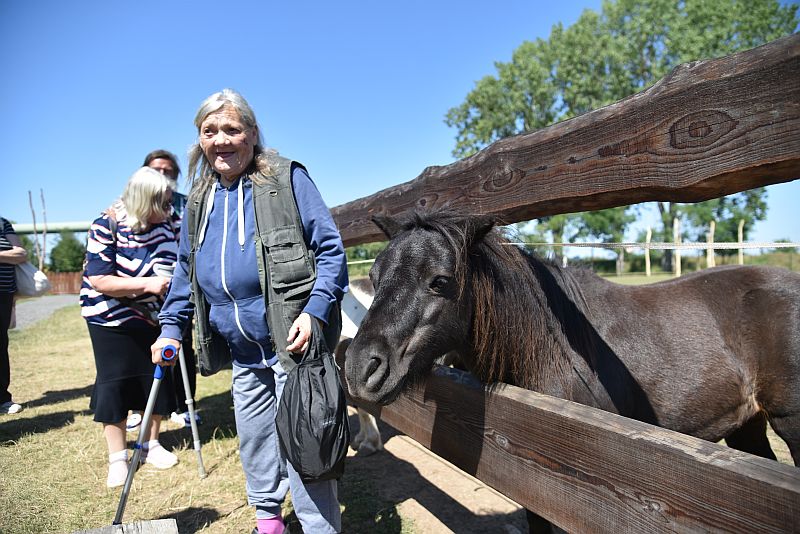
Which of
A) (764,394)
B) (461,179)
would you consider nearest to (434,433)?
(461,179)

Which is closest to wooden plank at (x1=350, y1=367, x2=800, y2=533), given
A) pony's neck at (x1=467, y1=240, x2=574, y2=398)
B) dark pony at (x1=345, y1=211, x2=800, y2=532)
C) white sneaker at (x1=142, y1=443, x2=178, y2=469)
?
pony's neck at (x1=467, y1=240, x2=574, y2=398)

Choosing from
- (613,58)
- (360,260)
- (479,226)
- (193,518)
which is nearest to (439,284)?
(479,226)

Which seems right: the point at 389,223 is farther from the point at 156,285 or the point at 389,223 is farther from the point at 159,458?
the point at 159,458

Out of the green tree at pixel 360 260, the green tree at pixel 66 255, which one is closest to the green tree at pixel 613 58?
the green tree at pixel 360 260

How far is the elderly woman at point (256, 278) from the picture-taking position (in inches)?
86.8

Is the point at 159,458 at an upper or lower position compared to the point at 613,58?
lower

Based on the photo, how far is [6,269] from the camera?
5520 millimetres

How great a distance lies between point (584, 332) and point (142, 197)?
3534 millimetres

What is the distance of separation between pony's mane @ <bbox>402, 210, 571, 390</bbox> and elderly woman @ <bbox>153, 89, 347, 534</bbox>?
0.54 m

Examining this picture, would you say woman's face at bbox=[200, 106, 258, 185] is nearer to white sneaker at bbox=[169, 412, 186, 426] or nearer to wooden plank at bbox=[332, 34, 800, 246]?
wooden plank at bbox=[332, 34, 800, 246]

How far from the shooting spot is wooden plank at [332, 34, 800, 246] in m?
1.22

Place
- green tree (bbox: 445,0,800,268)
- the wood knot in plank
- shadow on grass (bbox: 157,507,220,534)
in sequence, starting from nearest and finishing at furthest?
→ the wood knot in plank
shadow on grass (bbox: 157,507,220,534)
green tree (bbox: 445,0,800,268)

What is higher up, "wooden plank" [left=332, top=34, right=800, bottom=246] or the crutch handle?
"wooden plank" [left=332, top=34, right=800, bottom=246]

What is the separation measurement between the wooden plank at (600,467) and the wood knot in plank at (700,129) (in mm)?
885
